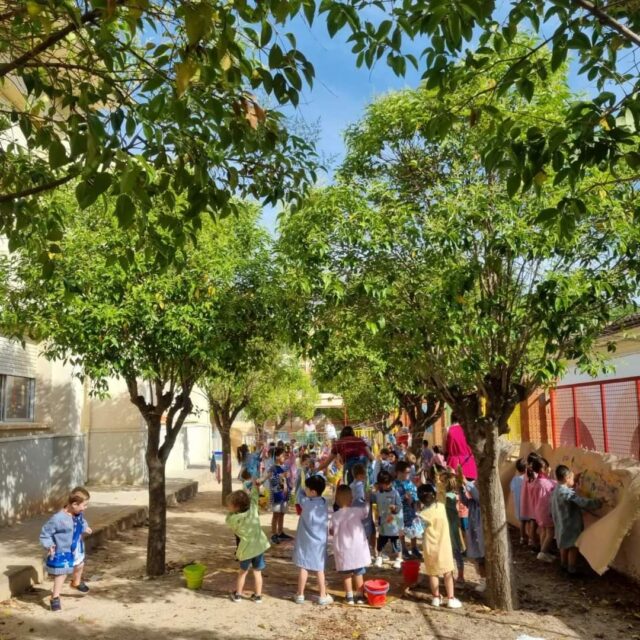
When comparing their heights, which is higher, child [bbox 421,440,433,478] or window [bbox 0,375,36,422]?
window [bbox 0,375,36,422]

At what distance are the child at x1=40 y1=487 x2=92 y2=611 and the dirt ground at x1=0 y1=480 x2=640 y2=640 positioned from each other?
234 mm

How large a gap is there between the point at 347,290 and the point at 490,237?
1.47m

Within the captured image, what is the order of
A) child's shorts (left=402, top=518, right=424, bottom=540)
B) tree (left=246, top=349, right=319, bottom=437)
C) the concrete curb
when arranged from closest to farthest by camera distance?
the concrete curb < child's shorts (left=402, top=518, right=424, bottom=540) < tree (left=246, top=349, right=319, bottom=437)

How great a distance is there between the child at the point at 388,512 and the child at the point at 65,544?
3.71m

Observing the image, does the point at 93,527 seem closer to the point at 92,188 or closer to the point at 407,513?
the point at 407,513

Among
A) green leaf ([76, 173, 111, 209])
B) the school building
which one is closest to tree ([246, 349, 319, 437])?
the school building

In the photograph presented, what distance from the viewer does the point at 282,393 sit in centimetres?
3064

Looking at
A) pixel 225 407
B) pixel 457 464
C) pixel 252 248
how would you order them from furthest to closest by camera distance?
pixel 225 407
pixel 457 464
pixel 252 248

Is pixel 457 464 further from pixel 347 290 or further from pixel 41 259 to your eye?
pixel 41 259

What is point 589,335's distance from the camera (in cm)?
633

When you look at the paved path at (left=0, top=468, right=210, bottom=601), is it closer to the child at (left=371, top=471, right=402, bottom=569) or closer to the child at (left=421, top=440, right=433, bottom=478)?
the child at (left=371, top=471, right=402, bottom=569)

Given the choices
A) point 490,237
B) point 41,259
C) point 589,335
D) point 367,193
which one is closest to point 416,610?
point 589,335

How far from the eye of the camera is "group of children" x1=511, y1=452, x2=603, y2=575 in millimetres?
7973

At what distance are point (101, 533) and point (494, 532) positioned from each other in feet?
21.9
